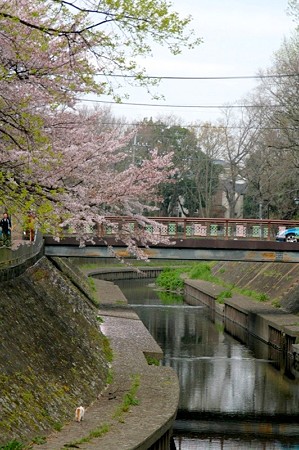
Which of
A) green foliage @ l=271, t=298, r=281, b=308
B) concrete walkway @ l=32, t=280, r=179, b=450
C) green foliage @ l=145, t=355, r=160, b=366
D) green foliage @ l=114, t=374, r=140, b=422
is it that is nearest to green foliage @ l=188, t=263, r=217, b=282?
green foliage @ l=271, t=298, r=281, b=308

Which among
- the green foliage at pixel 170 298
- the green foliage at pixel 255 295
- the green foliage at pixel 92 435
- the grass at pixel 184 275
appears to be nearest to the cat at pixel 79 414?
the green foliage at pixel 92 435

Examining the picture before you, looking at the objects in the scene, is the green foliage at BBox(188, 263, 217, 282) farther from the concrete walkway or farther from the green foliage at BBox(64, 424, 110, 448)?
the green foliage at BBox(64, 424, 110, 448)

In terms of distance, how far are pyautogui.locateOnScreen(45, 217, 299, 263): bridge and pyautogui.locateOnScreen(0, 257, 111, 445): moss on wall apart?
1230cm

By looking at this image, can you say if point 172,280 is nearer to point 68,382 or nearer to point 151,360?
point 151,360

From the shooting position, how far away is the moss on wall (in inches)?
586

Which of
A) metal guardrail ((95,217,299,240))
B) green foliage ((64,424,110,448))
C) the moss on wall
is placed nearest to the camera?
green foliage ((64,424,110,448))

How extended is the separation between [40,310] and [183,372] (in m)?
8.92

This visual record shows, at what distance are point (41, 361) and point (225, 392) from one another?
9.86m

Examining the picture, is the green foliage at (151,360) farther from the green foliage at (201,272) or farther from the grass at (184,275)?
the green foliage at (201,272)

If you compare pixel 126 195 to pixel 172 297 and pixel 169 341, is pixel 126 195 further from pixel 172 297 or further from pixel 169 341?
pixel 172 297

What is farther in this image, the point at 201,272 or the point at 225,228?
the point at 201,272

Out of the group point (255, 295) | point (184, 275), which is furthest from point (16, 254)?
point (184, 275)

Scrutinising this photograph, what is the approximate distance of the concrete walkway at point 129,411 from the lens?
581 inches

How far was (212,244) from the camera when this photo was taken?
39000 mm
